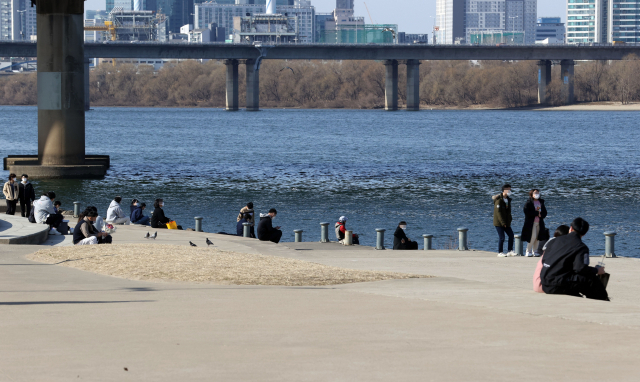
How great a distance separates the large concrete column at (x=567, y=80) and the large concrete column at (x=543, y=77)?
259 centimetres

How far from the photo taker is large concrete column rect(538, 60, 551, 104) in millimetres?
166625

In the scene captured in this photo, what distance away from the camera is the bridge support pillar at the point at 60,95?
4772 cm

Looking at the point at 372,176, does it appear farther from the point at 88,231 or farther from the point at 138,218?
the point at 88,231

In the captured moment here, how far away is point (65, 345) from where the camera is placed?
29.3 ft

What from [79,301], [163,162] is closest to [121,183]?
[163,162]

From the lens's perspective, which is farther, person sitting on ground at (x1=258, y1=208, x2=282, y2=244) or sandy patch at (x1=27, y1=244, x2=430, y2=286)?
person sitting on ground at (x1=258, y1=208, x2=282, y2=244)

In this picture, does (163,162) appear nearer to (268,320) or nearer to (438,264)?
(438,264)

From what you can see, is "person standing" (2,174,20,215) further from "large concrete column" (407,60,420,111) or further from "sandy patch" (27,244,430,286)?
"large concrete column" (407,60,420,111)

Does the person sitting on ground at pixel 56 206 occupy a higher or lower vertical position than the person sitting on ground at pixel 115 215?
higher

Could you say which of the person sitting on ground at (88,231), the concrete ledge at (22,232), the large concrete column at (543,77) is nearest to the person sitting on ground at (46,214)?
the concrete ledge at (22,232)

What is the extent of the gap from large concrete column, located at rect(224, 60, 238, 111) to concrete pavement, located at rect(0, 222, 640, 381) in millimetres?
151072

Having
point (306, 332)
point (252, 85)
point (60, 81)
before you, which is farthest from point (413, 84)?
point (306, 332)

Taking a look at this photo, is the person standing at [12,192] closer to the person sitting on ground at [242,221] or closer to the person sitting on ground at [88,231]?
the person sitting on ground at [242,221]

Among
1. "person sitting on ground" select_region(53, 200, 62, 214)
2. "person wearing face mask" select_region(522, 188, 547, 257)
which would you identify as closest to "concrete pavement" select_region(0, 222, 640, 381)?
"person wearing face mask" select_region(522, 188, 547, 257)
